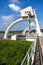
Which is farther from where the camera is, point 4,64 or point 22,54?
point 22,54

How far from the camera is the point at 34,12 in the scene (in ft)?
149

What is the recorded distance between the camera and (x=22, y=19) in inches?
1777

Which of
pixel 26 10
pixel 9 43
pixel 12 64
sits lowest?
pixel 12 64

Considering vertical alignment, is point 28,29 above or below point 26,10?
below

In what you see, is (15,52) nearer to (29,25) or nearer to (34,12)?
(34,12)

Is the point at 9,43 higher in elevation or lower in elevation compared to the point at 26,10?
lower

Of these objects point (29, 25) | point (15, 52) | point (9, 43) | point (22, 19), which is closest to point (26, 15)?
point (22, 19)

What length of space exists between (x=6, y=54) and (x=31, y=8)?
25.8 metres

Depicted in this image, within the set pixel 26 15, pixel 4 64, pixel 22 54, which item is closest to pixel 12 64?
pixel 4 64

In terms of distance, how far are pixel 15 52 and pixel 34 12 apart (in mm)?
25434

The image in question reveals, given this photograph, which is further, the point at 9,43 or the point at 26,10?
the point at 26,10

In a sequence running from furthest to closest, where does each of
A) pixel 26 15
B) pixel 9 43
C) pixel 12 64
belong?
1. pixel 26 15
2. pixel 9 43
3. pixel 12 64

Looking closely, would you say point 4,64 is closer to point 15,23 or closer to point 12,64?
point 12,64

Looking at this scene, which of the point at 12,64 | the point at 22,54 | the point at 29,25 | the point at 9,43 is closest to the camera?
the point at 12,64
